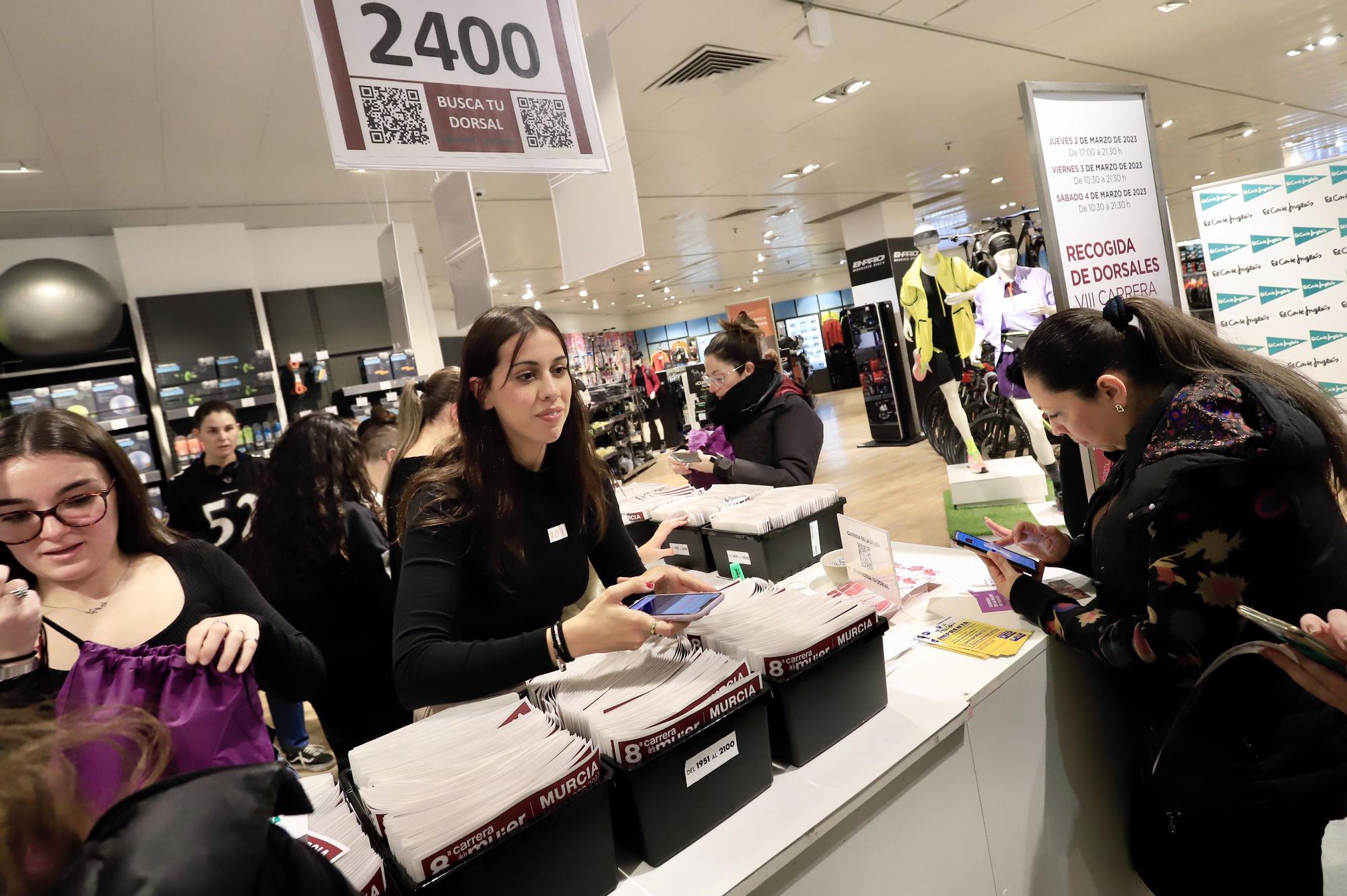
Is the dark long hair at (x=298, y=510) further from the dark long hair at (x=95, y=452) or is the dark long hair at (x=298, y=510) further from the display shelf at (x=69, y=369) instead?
the display shelf at (x=69, y=369)

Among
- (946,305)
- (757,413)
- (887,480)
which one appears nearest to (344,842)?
(757,413)

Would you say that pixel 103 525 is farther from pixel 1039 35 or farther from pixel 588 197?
pixel 1039 35

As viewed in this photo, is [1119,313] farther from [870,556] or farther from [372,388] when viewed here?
[372,388]

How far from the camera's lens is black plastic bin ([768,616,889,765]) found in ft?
3.83

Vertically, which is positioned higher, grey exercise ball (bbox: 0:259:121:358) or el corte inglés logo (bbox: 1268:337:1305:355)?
grey exercise ball (bbox: 0:259:121:358)

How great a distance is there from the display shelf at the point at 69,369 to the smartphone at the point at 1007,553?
6514mm

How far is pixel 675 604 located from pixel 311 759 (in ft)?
10.2

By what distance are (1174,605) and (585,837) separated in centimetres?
104

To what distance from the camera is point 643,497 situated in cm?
281

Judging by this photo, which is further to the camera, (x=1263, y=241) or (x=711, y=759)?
(x=1263, y=241)

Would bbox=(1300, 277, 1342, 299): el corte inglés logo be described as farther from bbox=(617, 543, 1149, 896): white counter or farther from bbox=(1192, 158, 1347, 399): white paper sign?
bbox=(617, 543, 1149, 896): white counter

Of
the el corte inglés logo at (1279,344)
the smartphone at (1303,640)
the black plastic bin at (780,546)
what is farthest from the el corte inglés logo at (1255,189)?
the smartphone at (1303,640)

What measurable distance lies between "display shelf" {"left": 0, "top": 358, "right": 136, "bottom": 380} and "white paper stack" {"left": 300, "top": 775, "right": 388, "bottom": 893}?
6.20 metres

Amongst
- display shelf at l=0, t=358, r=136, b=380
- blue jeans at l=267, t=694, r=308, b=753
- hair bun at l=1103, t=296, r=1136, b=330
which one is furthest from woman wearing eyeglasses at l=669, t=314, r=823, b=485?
display shelf at l=0, t=358, r=136, b=380
